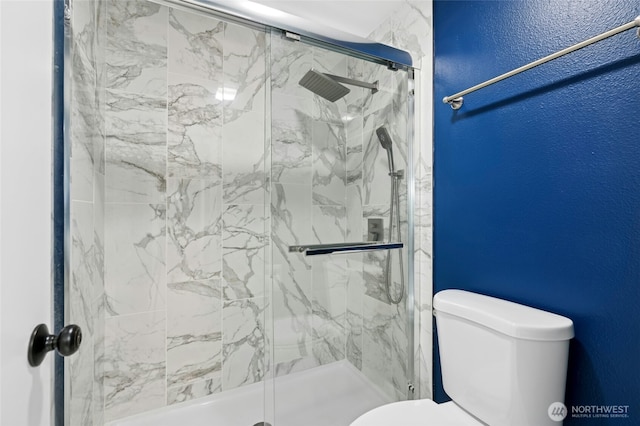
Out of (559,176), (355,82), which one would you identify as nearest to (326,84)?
(355,82)

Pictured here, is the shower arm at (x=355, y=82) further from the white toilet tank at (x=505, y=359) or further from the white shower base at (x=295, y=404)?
the white shower base at (x=295, y=404)

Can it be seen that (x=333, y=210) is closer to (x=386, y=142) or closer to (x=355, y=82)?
(x=386, y=142)

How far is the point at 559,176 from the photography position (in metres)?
0.94

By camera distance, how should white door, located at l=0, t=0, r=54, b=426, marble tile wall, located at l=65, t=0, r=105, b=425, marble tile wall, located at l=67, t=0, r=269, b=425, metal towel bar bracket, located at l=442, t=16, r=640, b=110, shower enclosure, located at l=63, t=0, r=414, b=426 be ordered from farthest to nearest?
marble tile wall, located at l=67, t=0, r=269, b=425 < shower enclosure, located at l=63, t=0, r=414, b=426 < marble tile wall, located at l=65, t=0, r=105, b=425 < metal towel bar bracket, located at l=442, t=16, r=640, b=110 < white door, located at l=0, t=0, r=54, b=426

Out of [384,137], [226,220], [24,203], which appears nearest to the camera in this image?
[24,203]

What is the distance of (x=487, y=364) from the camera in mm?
949

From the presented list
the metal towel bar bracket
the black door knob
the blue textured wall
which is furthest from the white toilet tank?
the black door knob

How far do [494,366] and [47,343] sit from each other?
114 centimetres

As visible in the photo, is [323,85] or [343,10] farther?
[343,10]

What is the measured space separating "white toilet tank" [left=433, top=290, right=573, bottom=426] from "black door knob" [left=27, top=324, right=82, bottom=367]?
3.49 ft

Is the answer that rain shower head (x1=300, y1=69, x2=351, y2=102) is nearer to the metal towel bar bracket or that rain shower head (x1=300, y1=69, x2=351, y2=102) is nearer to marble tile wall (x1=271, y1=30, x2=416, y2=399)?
marble tile wall (x1=271, y1=30, x2=416, y2=399)

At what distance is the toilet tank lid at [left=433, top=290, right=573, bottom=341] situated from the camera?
33.2 inches

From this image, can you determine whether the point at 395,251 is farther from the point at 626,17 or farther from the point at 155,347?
the point at 155,347

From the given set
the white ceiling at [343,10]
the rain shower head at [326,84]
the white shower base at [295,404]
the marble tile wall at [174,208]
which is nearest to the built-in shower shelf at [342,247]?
the marble tile wall at [174,208]
